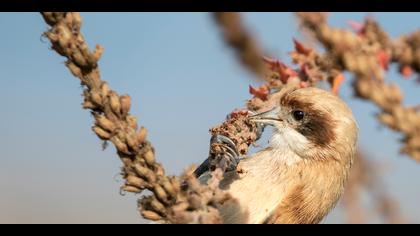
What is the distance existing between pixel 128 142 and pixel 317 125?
2.45m

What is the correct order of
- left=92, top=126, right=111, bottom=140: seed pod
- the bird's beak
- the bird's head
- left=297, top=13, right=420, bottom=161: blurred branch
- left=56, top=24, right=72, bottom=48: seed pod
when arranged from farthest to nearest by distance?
the bird's head < the bird's beak < left=297, top=13, right=420, bottom=161: blurred branch < left=92, top=126, right=111, bottom=140: seed pod < left=56, top=24, right=72, bottom=48: seed pod

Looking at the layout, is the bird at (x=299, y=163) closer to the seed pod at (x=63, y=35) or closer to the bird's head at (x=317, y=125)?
the bird's head at (x=317, y=125)

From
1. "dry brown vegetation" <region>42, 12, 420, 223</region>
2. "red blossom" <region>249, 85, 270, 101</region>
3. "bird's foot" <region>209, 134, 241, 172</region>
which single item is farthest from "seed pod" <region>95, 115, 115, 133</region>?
"red blossom" <region>249, 85, 270, 101</region>

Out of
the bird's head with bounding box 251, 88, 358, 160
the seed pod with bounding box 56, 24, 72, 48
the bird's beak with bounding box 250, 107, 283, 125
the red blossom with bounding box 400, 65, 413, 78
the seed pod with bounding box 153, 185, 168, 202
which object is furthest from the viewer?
the bird's head with bounding box 251, 88, 358, 160

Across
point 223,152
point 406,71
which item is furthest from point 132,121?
point 406,71

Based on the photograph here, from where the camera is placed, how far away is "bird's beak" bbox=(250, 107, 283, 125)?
13.1ft

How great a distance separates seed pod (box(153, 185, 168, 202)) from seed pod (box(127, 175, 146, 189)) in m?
0.05

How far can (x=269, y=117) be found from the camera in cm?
429

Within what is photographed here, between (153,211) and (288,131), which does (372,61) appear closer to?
(153,211)

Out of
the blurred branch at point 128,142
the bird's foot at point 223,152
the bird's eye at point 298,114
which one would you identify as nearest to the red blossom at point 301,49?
the bird's foot at point 223,152

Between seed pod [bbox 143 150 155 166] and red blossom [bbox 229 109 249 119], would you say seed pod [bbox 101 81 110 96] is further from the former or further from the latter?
red blossom [bbox 229 109 249 119]

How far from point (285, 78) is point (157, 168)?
4.74ft
